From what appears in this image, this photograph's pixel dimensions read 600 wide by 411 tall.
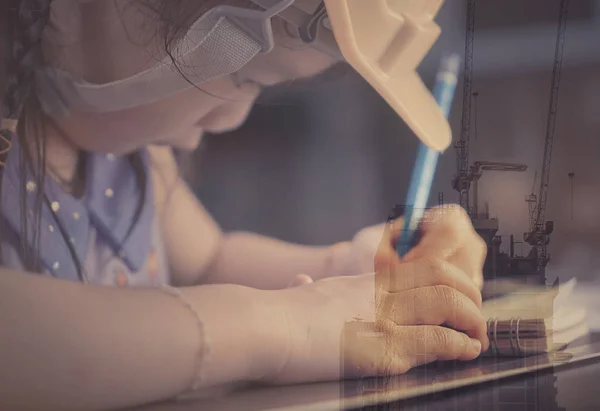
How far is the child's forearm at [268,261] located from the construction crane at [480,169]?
0.18m

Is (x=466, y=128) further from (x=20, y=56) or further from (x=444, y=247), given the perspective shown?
(x=20, y=56)

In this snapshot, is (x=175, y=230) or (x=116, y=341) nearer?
(x=116, y=341)

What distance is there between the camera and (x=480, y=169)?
36.8 inches

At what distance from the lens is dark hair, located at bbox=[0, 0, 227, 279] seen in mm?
902

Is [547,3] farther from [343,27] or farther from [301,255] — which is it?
[301,255]

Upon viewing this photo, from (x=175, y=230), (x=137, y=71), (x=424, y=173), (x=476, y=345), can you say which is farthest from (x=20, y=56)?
(x=476, y=345)

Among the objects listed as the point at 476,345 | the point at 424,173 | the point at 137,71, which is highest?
the point at 137,71

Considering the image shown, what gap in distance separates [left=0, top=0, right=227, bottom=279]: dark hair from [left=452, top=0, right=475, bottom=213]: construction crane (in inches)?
15.0

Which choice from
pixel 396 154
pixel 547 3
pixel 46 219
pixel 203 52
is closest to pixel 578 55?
pixel 547 3

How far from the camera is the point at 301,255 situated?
0.94 meters

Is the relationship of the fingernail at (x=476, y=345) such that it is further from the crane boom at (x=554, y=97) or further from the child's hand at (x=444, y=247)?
the crane boom at (x=554, y=97)

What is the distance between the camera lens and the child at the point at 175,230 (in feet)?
2.90

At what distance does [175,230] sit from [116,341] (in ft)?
0.60

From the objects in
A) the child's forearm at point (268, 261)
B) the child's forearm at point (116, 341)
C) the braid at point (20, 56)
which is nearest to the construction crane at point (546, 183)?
the child's forearm at point (268, 261)
